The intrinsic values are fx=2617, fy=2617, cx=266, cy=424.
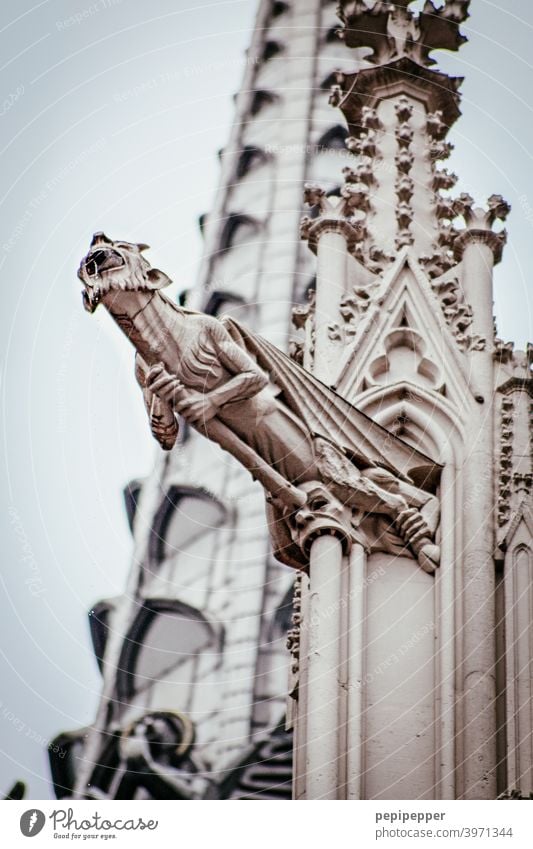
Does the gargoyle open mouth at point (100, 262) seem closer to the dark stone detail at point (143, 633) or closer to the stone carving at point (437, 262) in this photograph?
the stone carving at point (437, 262)

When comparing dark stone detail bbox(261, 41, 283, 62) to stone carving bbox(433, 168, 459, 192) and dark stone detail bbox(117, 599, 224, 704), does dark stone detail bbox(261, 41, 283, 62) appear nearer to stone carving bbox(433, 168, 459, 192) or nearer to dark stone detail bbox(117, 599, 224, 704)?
dark stone detail bbox(117, 599, 224, 704)

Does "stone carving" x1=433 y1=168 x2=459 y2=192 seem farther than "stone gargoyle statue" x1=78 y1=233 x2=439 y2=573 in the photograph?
Yes

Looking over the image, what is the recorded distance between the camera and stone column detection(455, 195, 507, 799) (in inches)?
449

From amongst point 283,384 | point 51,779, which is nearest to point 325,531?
point 283,384

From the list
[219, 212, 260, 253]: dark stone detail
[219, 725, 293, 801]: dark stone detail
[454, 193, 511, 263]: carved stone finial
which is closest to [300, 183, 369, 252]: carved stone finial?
[454, 193, 511, 263]: carved stone finial

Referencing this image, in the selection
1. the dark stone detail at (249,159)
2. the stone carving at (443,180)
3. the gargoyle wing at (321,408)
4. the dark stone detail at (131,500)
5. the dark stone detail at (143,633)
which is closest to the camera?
the gargoyle wing at (321,408)

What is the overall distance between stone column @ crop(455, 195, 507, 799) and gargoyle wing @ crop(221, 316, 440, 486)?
1.31 ft

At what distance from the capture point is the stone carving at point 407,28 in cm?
1478

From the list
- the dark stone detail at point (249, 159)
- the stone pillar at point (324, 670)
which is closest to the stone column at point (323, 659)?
the stone pillar at point (324, 670)

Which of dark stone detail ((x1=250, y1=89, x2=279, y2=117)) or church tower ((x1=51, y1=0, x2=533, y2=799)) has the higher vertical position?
dark stone detail ((x1=250, y1=89, x2=279, y2=117))

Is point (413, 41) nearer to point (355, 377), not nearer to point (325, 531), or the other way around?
point (355, 377)
